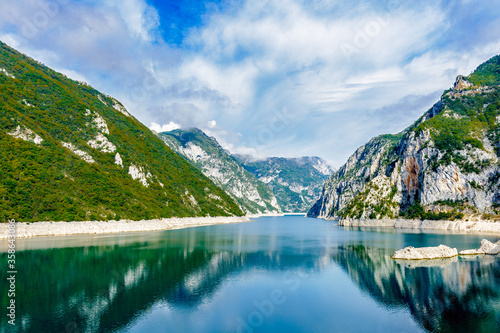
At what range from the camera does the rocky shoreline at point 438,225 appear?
95.2 metres

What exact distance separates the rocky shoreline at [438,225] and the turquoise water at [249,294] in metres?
60.8

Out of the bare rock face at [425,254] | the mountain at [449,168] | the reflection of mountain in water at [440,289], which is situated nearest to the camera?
the reflection of mountain in water at [440,289]

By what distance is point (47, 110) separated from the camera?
116 m

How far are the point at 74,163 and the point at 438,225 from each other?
127132mm

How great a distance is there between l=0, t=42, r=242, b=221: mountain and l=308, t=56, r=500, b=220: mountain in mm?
92006

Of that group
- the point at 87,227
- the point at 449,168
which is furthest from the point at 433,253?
the point at 449,168

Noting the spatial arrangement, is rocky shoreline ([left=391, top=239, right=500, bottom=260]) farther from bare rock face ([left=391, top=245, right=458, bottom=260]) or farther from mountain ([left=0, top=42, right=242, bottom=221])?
mountain ([left=0, top=42, right=242, bottom=221])

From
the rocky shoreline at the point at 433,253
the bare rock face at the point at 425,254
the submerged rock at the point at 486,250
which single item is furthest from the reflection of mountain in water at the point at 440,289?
the submerged rock at the point at 486,250

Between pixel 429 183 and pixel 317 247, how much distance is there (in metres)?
83.4

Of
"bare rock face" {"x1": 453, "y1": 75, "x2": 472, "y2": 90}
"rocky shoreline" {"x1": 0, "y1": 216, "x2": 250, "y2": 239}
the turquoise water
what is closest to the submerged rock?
the turquoise water

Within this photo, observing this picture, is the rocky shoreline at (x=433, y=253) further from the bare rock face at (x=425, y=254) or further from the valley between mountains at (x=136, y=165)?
the valley between mountains at (x=136, y=165)

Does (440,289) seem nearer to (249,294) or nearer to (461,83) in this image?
(249,294)

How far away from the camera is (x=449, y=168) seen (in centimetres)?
12006

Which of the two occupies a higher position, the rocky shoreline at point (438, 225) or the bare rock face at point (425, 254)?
the bare rock face at point (425, 254)
